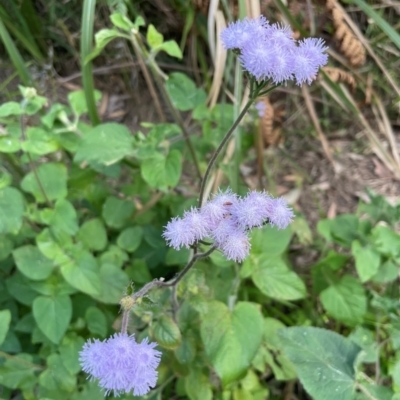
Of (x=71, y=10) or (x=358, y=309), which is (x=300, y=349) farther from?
(x=71, y=10)

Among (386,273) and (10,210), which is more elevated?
(10,210)

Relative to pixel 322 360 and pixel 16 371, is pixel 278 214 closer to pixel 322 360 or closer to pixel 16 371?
pixel 322 360

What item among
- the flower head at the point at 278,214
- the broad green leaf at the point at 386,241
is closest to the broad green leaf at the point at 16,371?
the flower head at the point at 278,214

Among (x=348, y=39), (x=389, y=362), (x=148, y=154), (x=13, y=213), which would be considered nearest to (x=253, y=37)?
(x=148, y=154)

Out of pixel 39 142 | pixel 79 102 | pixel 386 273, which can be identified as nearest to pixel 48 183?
pixel 39 142

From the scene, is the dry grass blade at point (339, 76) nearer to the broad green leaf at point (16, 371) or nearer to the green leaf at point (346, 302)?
the green leaf at point (346, 302)

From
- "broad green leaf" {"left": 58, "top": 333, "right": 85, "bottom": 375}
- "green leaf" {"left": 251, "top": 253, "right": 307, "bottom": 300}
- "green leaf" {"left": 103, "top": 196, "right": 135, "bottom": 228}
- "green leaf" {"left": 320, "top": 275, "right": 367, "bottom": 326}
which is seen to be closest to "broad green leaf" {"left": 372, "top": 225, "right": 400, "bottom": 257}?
"green leaf" {"left": 320, "top": 275, "right": 367, "bottom": 326}

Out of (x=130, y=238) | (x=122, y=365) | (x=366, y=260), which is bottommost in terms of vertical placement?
(x=366, y=260)
